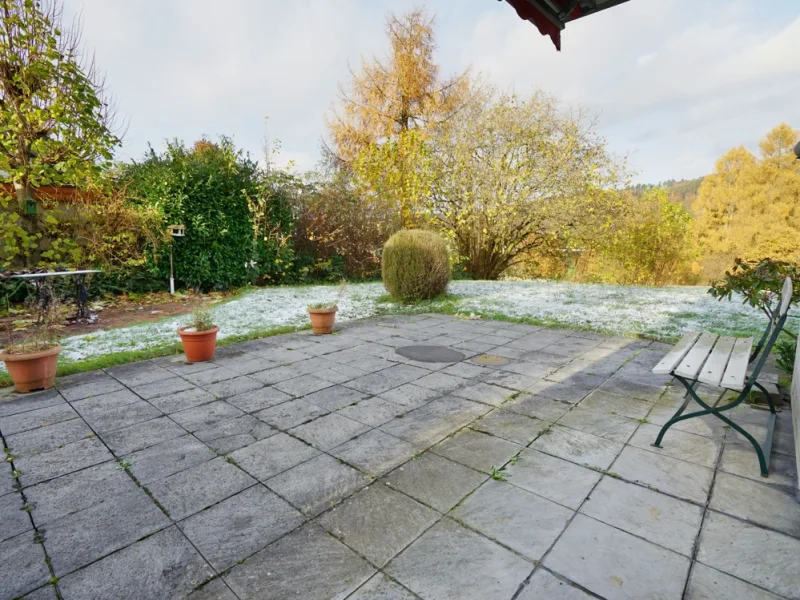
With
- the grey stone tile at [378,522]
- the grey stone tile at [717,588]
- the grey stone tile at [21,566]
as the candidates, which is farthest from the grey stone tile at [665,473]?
the grey stone tile at [21,566]

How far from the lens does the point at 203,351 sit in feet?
13.0

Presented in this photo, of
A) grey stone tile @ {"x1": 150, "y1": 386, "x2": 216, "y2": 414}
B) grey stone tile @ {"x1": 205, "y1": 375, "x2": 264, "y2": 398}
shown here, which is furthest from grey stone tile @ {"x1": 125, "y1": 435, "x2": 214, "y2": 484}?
grey stone tile @ {"x1": 205, "y1": 375, "x2": 264, "y2": 398}

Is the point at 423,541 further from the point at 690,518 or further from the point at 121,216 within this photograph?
the point at 121,216

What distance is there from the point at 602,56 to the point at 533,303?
492 centimetres

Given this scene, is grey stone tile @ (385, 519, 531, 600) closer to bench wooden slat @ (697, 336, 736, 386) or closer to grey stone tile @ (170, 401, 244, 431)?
bench wooden slat @ (697, 336, 736, 386)

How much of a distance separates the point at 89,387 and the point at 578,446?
12.7 feet

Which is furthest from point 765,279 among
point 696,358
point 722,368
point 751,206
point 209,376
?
point 751,206

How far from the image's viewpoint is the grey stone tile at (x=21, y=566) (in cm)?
134

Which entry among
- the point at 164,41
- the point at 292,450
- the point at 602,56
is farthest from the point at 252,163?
the point at 292,450

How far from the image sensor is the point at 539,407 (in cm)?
283

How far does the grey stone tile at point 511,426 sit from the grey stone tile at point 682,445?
0.56 metres

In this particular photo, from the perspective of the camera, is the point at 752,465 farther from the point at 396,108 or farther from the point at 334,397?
the point at 396,108

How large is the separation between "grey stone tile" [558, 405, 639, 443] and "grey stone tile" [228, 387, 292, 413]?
2.11 meters

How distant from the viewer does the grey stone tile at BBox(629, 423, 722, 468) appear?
2152 mm
